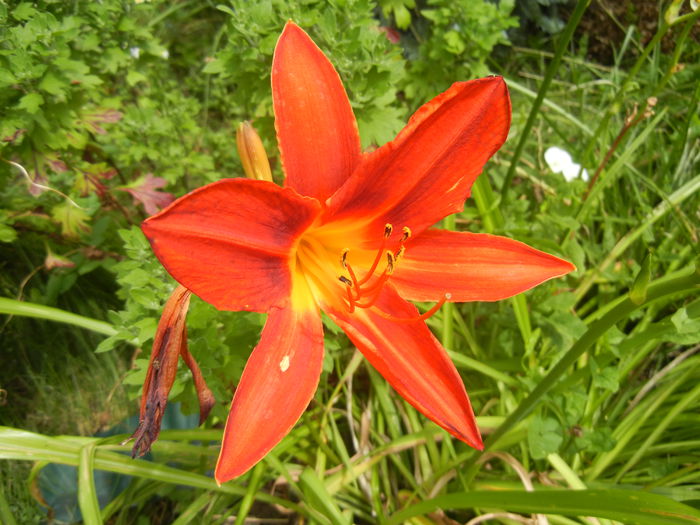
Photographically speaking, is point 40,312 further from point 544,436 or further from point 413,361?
point 544,436

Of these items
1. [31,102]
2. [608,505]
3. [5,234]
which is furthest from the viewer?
[5,234]

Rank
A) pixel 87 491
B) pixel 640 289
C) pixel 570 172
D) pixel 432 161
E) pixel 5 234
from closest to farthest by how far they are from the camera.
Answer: pixel 640 289 → pixel 432 161 → pixel 87 491 → pixel 5 234 → pixel 570 172

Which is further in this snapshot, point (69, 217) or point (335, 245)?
point (69, 217)

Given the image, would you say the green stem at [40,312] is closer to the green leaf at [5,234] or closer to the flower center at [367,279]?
the green leaf at [5,234]

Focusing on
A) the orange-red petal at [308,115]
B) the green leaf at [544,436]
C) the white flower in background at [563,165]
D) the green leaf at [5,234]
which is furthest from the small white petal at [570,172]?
the green leaf at [5,234]

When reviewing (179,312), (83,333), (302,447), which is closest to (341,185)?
(179,312)

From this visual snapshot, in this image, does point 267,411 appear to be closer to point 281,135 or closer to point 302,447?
point 281,135

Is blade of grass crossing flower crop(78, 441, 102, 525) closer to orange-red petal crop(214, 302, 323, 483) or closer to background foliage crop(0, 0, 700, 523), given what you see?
Answer: background foliage crop(0, 0, 700, 523)

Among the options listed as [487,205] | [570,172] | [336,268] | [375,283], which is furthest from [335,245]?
[570,172]
